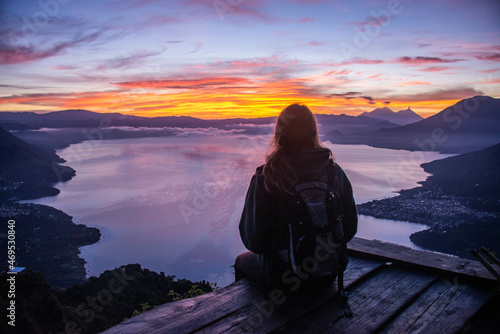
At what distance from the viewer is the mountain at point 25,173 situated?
316ft

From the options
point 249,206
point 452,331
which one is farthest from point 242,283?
point 452,331

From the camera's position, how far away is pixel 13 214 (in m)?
70.1

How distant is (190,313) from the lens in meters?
1.88

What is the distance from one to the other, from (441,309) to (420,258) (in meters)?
0.64

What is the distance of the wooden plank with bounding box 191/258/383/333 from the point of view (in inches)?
Answer: 67.7

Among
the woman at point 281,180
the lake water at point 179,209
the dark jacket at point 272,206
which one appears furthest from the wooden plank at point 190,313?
the lake water at point 179,209

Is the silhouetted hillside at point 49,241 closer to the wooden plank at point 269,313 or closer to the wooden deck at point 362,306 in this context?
the wooden deck at point 362,306

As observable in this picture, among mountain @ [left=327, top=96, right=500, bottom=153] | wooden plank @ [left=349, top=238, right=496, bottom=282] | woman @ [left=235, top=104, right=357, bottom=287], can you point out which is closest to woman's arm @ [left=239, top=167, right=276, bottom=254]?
woman @ [left=235, top=104, right=357, bottom=287]

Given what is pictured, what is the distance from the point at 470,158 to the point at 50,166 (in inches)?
6164

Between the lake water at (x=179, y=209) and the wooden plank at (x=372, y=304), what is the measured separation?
15835 millimetres

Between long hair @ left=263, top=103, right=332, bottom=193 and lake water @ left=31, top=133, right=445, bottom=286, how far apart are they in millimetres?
16264

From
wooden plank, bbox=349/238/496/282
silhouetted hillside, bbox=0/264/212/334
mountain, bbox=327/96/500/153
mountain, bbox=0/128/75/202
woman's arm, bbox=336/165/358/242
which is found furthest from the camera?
mountain, bbox=327/96/500/153

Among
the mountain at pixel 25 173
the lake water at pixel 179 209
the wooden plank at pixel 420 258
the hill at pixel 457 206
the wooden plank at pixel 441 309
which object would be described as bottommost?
the lake water at pixel 179 209

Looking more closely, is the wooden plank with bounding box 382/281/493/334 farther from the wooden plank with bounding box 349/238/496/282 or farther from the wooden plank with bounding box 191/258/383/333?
the wooden plank with bounding box 191/258/383/333
